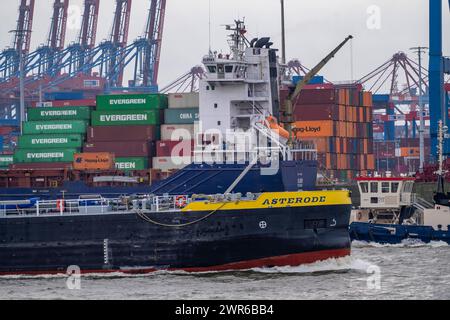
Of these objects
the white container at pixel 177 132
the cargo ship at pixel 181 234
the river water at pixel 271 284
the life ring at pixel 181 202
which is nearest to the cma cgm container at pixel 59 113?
the white container at pixel 177 132

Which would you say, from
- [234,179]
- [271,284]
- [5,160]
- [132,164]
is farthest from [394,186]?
[5,160]

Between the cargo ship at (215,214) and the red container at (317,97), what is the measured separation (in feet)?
112

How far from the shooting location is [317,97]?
276ft

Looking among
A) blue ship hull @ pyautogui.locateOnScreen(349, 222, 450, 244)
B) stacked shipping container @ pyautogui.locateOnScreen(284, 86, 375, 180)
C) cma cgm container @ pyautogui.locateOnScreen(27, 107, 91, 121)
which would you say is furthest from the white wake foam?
cma cgm container @ pyautogui.locateOnScreen(27, 107, 91, 121)

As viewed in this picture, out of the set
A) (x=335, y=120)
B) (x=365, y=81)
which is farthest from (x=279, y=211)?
(x=365, y=81)

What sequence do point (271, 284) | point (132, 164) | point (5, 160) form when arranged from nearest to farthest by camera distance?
point (271, 284) < point (132, 164) < point (5, 160)

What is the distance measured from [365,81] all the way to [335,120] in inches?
4094

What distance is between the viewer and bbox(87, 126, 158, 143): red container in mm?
65625

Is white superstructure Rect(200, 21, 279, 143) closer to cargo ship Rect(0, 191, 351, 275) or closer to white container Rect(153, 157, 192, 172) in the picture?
cargo ship Rect(0, 191, 351, 275)

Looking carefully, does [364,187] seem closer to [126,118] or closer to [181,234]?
[126,118]

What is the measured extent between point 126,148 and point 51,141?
20.7 feet

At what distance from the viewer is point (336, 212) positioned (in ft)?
144
